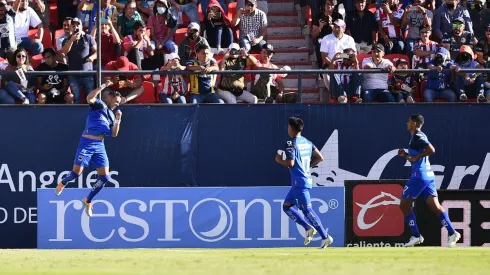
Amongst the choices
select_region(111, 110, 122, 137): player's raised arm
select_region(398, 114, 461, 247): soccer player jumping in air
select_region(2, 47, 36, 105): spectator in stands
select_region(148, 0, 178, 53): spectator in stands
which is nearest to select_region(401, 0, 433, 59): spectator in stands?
select_region(148, 0, 178, 53): spectator in stands

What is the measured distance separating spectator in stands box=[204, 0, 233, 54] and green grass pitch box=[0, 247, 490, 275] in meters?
5.94

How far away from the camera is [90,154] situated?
18.1 m

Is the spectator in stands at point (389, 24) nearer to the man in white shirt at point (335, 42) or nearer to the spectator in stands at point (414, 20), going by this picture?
the spectator in stands at point (414, 20)

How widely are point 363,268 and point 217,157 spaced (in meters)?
6.70

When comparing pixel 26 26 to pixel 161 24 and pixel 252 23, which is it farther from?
pixel 252 23

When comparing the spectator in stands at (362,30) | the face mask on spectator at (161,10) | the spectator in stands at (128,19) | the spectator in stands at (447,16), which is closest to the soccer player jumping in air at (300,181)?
the spectator in stands at (362,30)

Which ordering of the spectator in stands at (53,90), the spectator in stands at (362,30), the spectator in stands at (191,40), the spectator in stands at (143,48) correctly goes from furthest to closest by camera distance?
the spectator in stands at (362,30) < the spectator in stands at (191,40) < the spectator in stands at (143,48) < the spectator in stands at (53,90)

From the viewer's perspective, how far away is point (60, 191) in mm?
18078

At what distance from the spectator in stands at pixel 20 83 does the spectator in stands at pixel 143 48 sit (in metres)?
1.91

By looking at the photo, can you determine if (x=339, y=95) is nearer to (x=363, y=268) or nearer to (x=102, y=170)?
(x=102, y=170)

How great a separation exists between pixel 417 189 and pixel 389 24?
210 inches

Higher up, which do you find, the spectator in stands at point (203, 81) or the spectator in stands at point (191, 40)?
the spectator in stands at point (191, 40)

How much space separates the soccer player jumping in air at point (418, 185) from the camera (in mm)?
17297

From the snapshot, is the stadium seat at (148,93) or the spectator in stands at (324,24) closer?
the stadium seat at (148,93)
